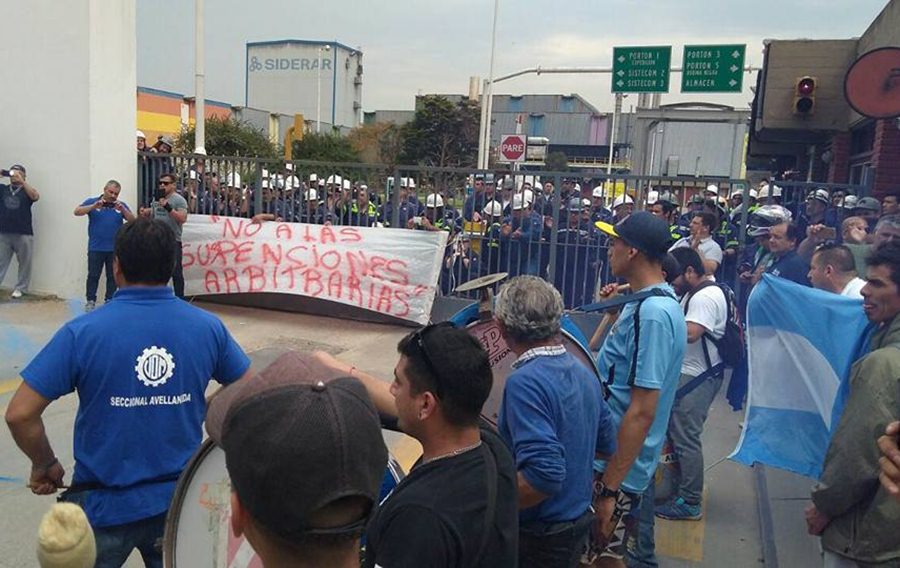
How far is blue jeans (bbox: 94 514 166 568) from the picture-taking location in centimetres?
266

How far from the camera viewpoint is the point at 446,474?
1.96m

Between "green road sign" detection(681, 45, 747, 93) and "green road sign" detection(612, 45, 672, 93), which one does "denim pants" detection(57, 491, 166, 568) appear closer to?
"green road sign" detection(612, 45, 672, 93)

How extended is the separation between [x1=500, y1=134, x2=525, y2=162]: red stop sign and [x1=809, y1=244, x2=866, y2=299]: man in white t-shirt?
15.4 m

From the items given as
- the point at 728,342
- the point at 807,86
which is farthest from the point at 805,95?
the point at 728,342

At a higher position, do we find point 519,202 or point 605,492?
point 519,202

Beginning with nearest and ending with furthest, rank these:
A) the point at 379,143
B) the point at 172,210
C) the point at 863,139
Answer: the point at 172,210 < the point at 863,139 < the point at 379,143

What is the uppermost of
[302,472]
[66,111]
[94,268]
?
[66,111]

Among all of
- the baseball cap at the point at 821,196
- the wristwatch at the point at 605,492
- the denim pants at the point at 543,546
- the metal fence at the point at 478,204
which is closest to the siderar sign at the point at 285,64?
the metal fence at the point at 478,204

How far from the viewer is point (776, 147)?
1898 cm

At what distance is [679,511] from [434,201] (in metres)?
5.96

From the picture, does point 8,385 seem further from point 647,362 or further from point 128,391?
point 647,362

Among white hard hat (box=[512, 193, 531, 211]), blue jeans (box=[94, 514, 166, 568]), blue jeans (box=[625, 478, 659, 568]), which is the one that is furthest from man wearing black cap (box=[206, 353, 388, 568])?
white hard hat (box=[512, 193, 531, 211])

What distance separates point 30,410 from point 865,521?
293 cm

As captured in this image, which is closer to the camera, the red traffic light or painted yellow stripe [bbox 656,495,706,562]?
painted yellow stripe [bbox 656,495,706,562]
